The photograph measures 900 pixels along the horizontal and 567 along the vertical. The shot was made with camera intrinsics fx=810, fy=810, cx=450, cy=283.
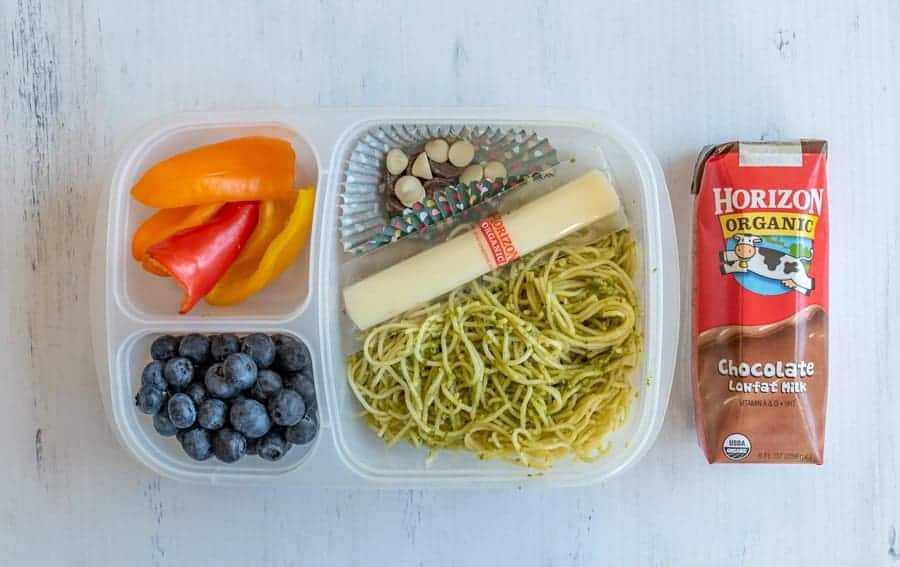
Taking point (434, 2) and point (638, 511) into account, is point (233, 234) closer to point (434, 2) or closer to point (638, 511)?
point (434, 2)

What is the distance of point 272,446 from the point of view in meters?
1.07

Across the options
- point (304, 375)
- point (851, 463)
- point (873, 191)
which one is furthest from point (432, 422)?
point (873, 191)

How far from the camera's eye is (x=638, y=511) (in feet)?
3.87

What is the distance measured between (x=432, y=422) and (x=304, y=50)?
0.58 metres

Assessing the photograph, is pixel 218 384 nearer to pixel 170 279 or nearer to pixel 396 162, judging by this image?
pixel 170 279

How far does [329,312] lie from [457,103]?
36 cm

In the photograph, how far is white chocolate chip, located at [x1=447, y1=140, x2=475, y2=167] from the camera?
1134 mm

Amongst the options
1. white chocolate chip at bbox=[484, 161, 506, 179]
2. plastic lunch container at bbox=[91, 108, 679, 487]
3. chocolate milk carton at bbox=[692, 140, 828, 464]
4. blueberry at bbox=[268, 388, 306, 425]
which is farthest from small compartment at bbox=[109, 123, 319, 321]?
chocolate milk carton at bbox=[692, 140, 828, 464]

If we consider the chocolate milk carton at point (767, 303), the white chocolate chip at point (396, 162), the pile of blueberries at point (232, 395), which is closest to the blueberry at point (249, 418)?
the pile of blueberries at point (232, 395)

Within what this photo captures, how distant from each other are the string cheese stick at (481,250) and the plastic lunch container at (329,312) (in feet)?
0.17

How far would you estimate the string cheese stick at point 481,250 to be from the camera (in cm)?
108

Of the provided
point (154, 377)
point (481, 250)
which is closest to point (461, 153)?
point (481, 250)

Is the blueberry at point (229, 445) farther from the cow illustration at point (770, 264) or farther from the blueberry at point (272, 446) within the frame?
the cow illustration at point (770, 264)

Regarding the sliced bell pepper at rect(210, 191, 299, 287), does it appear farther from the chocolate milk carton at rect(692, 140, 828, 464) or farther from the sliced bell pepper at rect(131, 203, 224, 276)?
the chocolate milk carton at rect(692, 140, 828, 464)
